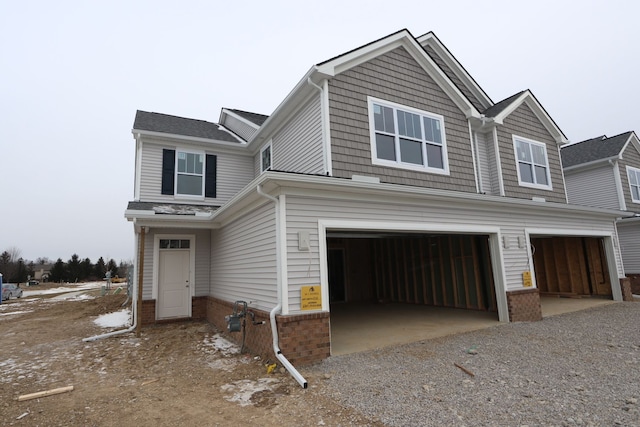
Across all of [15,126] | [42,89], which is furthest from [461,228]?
[15,126]

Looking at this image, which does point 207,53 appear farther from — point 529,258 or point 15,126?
point 529,258

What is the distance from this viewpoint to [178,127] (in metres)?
11.7

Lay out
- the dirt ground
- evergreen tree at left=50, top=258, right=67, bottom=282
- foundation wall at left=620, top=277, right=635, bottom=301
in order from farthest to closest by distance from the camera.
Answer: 1. evergreen tree at left=50, top=258, right=67, bottom=282
2. foundation wall at left=620, top=277, right=635, bottom=301
3. the dirt ground

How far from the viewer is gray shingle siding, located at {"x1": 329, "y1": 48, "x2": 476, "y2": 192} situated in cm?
751

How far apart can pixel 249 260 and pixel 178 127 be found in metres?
6.97

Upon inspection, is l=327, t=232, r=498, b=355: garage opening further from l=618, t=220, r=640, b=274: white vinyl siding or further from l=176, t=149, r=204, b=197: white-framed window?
l=618, t=220, r=640, b=274: white vinyl siding

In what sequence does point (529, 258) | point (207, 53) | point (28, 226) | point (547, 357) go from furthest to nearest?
point (28, 226)
point (207, 53)
point (529, 258)
point (547, 357)

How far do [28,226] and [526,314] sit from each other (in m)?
63.7

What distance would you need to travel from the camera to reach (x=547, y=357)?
213 inches

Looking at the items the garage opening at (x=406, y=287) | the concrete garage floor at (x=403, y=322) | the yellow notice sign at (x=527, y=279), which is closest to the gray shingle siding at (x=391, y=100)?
the garage opening at (x=406, y=287)

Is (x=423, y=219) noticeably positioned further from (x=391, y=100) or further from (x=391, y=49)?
(x=391, y=49)

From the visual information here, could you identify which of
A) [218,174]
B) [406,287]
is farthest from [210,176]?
[406,287]

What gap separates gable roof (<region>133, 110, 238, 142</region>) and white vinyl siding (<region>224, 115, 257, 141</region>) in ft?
1.45

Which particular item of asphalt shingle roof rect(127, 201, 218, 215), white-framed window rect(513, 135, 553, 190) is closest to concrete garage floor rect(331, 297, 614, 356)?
white-framed window rect(513, 135, 553, 190)
